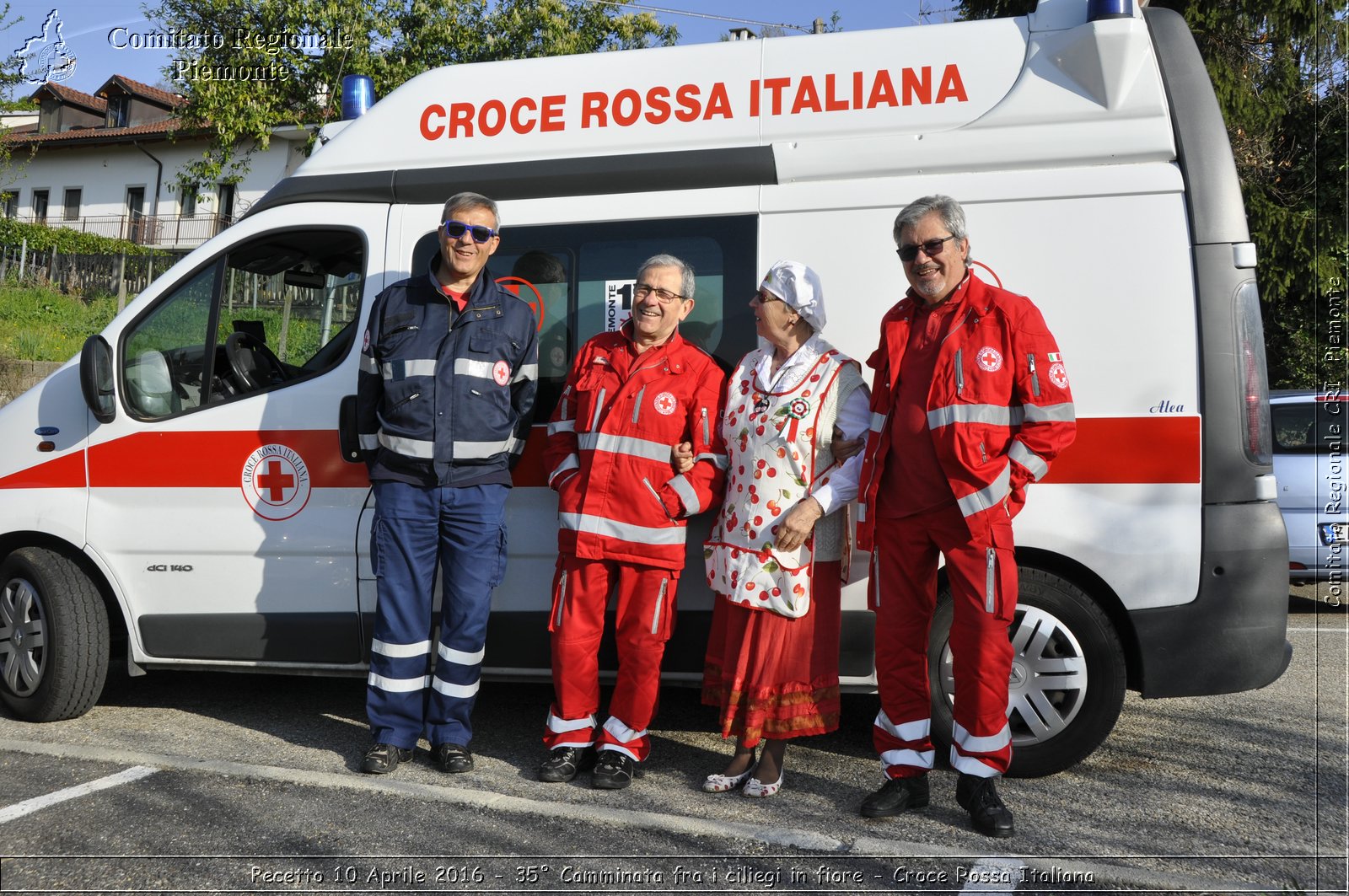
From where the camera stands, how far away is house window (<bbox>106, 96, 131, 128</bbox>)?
3569 cm

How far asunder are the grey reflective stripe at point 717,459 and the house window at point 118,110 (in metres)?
38.6

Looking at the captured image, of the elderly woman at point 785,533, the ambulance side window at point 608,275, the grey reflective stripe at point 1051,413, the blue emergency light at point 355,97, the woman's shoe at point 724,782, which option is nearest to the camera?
the grey reflective stripe at point 1051,413

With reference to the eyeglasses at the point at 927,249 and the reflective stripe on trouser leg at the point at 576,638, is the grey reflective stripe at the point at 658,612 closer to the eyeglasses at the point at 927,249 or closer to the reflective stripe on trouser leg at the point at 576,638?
the reflective stripe on trouser leg at the point at 576,638

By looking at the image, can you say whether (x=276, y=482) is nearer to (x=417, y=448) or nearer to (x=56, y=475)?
(x=417, y=448)

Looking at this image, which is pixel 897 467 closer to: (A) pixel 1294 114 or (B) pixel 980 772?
(B) pixel 980 772

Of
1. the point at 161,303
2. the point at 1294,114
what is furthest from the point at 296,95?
the point at 1294,114

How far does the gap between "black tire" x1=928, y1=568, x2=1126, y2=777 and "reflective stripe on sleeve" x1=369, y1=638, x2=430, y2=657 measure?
6.19 feet

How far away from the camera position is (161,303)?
4305 millimetres

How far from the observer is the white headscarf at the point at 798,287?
137 inches

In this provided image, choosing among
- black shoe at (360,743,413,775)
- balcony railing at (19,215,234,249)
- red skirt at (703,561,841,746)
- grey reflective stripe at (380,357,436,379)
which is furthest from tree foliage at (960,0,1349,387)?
balcony railing at (19,215,234,249)

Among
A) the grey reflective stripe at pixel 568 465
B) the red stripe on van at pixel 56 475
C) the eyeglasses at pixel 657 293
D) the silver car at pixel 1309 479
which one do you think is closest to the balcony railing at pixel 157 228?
the red stripe on van at pixel 56 475

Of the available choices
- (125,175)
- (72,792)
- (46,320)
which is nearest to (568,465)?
(72,792)

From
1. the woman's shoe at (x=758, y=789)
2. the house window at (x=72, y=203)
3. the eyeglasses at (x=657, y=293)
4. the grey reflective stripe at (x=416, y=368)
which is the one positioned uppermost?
the house window at (x=72, y=203)

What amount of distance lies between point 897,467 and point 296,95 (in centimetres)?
1379
